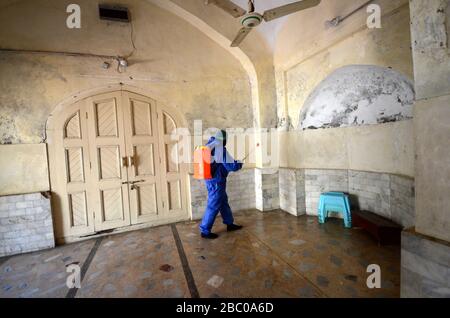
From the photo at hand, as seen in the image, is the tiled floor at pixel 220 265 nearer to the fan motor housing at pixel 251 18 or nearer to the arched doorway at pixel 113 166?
the arched doorway at pixel 113 166

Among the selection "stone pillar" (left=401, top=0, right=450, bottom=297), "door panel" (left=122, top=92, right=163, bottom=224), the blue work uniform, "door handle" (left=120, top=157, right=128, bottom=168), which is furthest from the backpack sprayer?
"stone pillar" (left=401, top=0, right=450, bottom=297)

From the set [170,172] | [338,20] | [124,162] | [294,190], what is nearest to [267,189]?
[294,190]

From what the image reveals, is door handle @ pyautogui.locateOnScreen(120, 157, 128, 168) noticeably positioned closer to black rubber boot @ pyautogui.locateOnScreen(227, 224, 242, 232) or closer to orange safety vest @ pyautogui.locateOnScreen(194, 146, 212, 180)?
orange safety vest @ pyautogui.locateOnScreen(194, 146, 212, 180)

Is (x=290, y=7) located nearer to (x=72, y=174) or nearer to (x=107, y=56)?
(x=107, y=56)

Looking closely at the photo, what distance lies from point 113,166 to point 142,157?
0.54 meters

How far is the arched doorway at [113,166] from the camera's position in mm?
3846

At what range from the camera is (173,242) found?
3713 millimetres

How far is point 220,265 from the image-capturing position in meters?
2.93

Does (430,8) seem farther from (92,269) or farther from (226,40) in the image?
(92,269)

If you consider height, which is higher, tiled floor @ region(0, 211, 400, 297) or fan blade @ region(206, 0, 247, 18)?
fan blade @ region(206, 0, 247, 18)

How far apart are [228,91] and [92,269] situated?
4054 mm

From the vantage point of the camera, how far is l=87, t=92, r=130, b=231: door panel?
402 cm

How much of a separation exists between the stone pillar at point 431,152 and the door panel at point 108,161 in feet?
A: 13.9

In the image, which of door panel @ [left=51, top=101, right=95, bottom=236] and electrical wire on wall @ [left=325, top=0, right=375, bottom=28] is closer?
electrical wire on wall @ [left=325, top=0, right=375, bottom=28]
